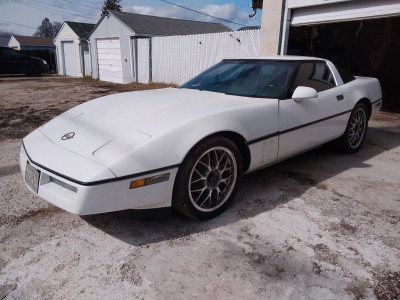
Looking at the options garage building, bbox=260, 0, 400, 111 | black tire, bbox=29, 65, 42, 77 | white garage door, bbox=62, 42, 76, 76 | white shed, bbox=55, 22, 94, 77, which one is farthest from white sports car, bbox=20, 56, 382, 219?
white garage door, bbox=62, 42, 76, 76

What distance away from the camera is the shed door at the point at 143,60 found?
14141 millimetres

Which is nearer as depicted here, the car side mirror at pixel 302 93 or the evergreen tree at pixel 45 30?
the car side mirror at pixel 302 93

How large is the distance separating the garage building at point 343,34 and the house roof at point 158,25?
8.17 m

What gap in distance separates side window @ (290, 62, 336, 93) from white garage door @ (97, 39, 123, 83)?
42.5 feet

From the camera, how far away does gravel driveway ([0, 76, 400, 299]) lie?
1.95 meters

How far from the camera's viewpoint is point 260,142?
286 centimetres

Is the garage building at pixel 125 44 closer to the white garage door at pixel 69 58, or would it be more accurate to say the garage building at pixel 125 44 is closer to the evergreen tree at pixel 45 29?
the white garage door at pixel 69 58

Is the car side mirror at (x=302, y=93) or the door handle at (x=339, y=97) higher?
the car side mirror at (x=302, y=93)

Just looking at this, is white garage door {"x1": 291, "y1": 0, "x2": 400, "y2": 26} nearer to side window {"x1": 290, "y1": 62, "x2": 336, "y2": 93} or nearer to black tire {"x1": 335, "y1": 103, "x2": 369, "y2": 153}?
black tire {"x1": 335, "y1": 103, "x2": 369, "y2": 153}

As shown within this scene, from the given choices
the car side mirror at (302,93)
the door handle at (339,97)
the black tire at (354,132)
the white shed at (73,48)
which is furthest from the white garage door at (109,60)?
the car side mirror at (302,93)

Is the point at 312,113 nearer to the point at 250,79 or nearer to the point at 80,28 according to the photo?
the point at 250,79

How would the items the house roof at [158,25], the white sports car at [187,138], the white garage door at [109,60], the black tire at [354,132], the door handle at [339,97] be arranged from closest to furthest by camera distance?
the white sports car at [187,138], the door handle at [339,97], the black tire at [354,132], the house roof at [158,25], the white garage door at [109,60]

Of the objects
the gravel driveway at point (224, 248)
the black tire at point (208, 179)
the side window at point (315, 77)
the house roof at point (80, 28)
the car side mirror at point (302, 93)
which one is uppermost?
the house roof at point (80, 28)

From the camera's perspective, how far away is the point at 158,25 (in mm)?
17125
